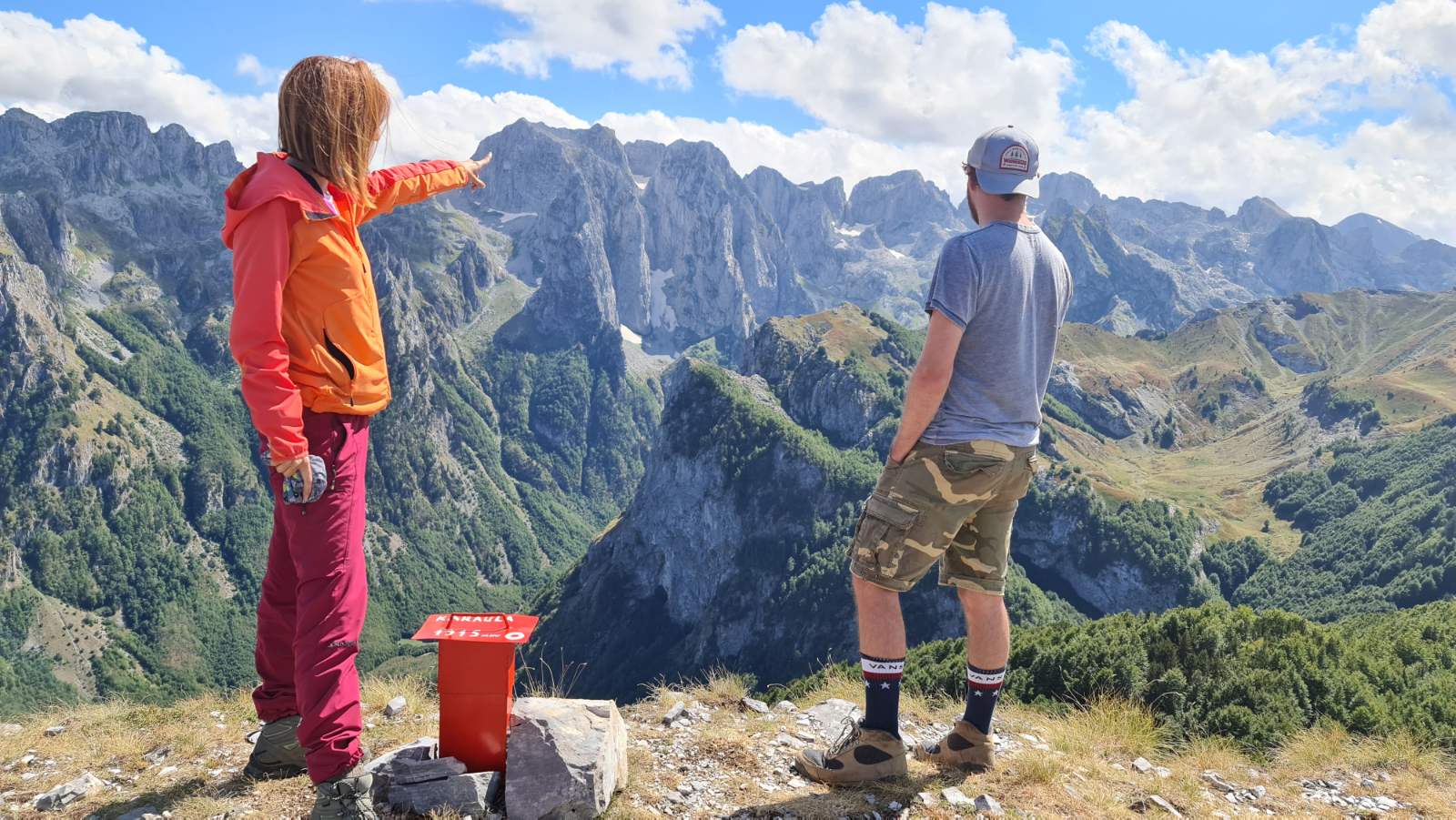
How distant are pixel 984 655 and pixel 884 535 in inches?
80.4

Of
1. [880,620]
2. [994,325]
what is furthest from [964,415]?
[880,620]

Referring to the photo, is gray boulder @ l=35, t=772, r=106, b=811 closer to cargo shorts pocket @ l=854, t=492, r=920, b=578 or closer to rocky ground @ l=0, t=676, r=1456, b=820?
rocky ground @ l=0, t=676, r=1456, b=820

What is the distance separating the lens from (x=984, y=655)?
7.58 meters

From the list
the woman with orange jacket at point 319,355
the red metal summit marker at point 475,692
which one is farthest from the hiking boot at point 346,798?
the red metal summit marker at point 475,692

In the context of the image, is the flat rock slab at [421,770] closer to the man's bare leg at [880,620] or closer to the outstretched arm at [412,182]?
the man's bare leg at [880,620]

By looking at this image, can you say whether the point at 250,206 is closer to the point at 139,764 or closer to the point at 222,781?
the point at 222,781

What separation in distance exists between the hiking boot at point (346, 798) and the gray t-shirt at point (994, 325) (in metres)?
5.21

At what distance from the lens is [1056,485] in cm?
18988

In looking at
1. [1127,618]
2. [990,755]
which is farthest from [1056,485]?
[990,755]

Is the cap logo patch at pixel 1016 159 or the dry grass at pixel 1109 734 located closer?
the cap logo patch at pixel 1016 159

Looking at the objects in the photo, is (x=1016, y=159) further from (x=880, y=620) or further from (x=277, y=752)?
(x=277, y=752)

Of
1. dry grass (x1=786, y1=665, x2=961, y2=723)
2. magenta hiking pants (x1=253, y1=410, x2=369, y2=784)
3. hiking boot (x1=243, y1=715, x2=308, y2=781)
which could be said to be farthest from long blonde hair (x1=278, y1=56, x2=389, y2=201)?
dry grass (x1=786, y1=665, x2=961, y2=723)

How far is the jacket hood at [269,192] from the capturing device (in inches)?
222

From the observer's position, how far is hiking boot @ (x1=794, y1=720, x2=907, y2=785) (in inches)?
277
